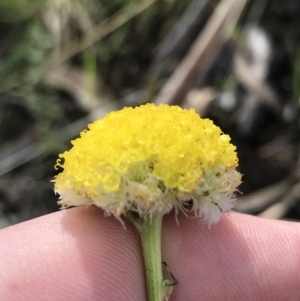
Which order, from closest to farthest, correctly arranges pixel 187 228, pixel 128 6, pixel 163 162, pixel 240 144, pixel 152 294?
pixel 163 162, pixel 152 294, pixel 187 228, pixel 240 144, pixel 128 6

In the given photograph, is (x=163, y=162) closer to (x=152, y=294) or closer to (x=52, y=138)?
(x=152, y=294)

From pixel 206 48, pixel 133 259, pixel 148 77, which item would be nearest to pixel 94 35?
pixel 148 77

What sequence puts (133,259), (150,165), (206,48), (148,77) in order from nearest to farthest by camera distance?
(150,165) → (133,259) → (206,48) → (148,77)

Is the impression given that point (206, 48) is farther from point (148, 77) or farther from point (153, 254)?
point (153, 254)

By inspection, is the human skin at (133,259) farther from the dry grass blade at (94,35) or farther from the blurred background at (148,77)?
the dry grass blade at (94,35)

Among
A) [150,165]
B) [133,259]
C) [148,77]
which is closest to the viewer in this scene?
[150,165]

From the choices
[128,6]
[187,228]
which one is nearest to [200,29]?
[128,6]
